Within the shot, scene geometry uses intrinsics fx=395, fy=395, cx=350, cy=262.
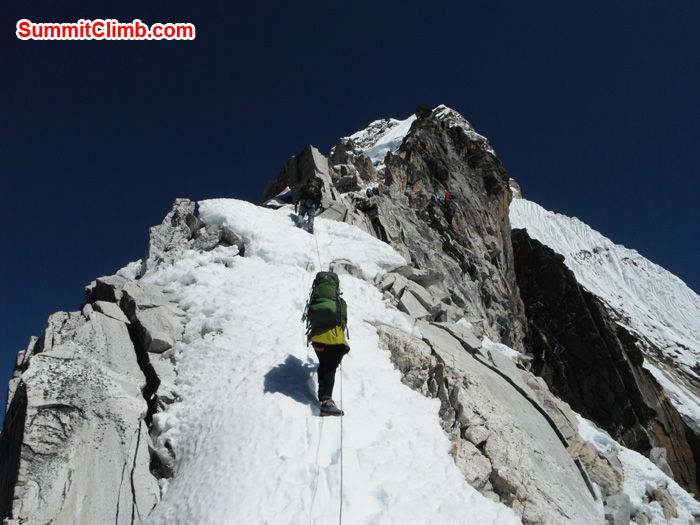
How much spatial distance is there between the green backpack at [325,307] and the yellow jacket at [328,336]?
7 centimetres

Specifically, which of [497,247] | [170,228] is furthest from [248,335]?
[497,247]

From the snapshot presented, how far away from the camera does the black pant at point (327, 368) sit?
6293 millimetres

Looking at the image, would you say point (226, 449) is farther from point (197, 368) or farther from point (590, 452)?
point (590, 452)

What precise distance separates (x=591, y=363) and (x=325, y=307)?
1840 inches

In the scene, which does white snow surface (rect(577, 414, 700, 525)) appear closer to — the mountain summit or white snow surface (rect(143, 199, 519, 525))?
the mountain summit

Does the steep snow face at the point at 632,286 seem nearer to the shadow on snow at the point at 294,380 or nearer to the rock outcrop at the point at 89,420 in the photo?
the shadow on snow at the point at 294,380

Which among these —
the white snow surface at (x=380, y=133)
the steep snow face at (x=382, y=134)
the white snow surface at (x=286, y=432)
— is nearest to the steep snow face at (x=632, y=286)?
the steep snow face at (x=382, y=134)

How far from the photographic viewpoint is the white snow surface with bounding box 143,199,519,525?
188 inches

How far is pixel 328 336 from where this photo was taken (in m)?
6.33

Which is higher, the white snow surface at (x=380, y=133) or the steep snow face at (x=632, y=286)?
the white snow surface at (x=380, y=133)

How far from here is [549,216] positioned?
123 m

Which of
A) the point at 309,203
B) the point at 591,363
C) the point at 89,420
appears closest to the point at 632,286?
the point at 591,363

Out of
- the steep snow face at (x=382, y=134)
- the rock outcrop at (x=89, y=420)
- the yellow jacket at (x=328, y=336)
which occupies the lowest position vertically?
the rock outcrop at (x=89, y=420)

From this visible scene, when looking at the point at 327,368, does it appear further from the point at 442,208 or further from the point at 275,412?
the point at 442,208
